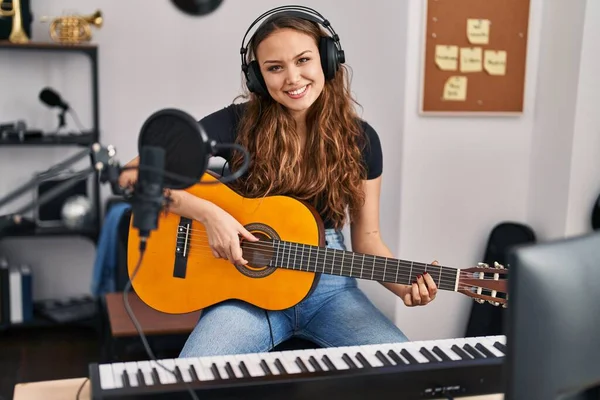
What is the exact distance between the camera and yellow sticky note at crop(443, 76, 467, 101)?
3.05m

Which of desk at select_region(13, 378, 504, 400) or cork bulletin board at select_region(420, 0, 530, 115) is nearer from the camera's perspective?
desk at select_region(13, 378, 504, 400)

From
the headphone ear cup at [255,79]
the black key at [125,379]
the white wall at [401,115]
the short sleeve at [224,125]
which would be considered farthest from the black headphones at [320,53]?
the white wall at [401,115]

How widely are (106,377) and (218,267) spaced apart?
1.83ft

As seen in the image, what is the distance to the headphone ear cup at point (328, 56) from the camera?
5.88 feet

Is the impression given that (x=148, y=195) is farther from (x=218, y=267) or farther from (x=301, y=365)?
(x=218, y=267)

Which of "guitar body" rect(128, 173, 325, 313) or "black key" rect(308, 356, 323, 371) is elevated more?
"guitar body" rect(128, 173, 325, 313)

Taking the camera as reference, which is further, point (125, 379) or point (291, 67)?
point (291, 67)

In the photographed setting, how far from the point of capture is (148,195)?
96cm

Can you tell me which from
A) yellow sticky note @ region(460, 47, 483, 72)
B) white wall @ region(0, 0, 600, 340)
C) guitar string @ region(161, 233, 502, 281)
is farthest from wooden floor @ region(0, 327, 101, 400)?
yellow sticky note @ region(460, 47, 483, 72)

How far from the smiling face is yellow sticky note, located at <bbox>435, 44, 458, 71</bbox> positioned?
1.33m

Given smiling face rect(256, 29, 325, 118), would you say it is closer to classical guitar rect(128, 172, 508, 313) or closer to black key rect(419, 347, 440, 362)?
classical guitar rect(128, 172, 508, 313)

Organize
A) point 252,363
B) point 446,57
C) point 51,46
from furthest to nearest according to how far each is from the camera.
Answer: point 51,46 < point 446,57 < point 252,363

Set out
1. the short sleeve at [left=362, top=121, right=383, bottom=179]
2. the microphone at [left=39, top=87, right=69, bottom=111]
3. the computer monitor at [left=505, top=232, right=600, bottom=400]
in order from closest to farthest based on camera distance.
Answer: the computer monitor at [left=505, top=232, right=600, bottom=400]
the short sleeve at [left=362, top=121, right=383, bottom=179]
the microphone at [left=39, top=87, right=69, bottom=111]

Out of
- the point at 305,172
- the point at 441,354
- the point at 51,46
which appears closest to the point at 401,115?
the point at 305,172
